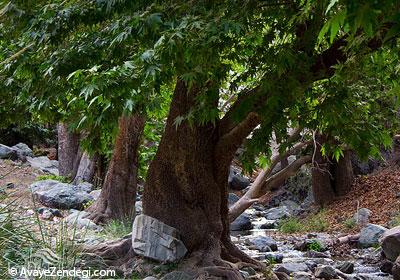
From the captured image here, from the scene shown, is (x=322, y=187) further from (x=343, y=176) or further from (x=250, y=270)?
(x=250, y=270)

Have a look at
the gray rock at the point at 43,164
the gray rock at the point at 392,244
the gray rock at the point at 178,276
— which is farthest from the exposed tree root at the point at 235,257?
the gray rock at the point at 43,164

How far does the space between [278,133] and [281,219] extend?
9773 millimetres

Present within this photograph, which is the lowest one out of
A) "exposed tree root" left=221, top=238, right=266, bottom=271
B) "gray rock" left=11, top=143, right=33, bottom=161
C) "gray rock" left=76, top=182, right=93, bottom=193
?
"exposed tree root" left=221, top=238, right=266, bottom=271

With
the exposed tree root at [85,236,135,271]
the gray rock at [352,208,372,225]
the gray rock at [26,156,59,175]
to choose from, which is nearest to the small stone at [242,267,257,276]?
the exposed tree root at [85,236,135,271]

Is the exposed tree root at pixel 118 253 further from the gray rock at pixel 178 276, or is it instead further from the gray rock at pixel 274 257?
the gray rock at pixel 274 257

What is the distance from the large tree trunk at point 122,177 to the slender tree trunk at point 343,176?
761 cm

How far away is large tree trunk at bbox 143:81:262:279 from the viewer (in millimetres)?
6285

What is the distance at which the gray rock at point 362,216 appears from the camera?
12609 mm

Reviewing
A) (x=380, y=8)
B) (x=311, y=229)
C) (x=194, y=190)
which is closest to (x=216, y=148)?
(x=194, y=190)

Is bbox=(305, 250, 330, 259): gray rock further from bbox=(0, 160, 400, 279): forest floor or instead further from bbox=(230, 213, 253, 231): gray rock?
bbox=(230, 213, 253, 231): gray rock

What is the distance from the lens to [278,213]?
16.4m

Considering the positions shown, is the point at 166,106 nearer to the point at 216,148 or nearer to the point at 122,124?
the point at 122,124

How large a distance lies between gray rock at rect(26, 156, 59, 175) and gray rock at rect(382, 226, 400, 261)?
11.9 m

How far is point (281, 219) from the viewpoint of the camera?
1527 centimetres
